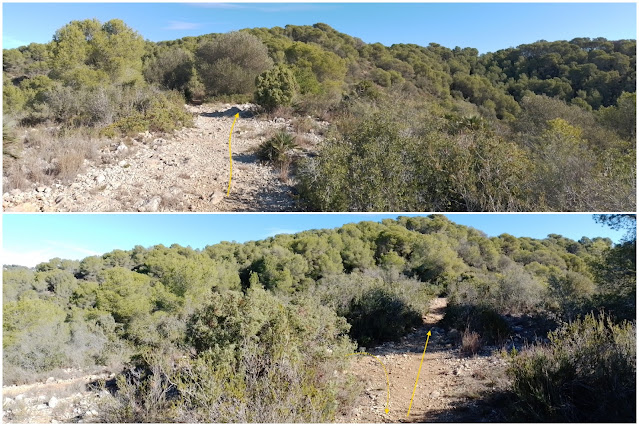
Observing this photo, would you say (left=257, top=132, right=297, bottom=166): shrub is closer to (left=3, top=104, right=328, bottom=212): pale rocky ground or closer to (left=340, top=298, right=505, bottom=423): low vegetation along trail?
(left=3, top=104, right=328, bottom=212): pale rocky ground

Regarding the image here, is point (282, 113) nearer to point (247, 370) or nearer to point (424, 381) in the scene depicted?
point (424, 381)

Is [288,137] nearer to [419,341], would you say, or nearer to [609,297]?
[419,341]

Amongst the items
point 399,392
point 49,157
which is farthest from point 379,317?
point 49,157

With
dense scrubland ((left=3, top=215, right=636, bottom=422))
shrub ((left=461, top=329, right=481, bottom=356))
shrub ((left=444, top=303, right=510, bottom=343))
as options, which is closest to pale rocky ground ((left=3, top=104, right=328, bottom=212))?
dense scrubland ((left=3, top=215, right=636, bottom=422))

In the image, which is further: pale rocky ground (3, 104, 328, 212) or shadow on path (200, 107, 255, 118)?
shadow on path (200, 107, 255, 118)

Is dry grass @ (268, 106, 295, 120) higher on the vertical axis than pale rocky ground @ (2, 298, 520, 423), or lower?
higher

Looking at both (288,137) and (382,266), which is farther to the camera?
(382,266)

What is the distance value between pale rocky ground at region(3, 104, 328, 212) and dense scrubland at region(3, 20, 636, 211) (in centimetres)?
42

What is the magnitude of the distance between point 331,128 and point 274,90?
3.01 m

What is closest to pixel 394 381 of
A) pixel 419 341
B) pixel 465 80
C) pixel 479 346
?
pixel 479 346

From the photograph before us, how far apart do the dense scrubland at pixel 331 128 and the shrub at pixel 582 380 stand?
248cm

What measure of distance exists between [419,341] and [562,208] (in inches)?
161

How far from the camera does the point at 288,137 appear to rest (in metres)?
9.40

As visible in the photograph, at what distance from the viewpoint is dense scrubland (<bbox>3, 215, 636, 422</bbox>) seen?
3941mm
